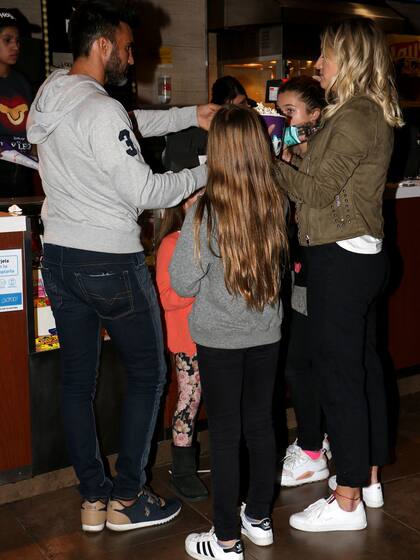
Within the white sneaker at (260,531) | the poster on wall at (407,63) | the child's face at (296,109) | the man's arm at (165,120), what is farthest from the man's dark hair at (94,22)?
the poster on wall at (407,63)

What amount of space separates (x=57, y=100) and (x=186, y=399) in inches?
47.3

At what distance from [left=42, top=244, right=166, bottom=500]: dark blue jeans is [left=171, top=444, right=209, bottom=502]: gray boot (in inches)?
10.6

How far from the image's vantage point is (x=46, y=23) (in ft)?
18.7

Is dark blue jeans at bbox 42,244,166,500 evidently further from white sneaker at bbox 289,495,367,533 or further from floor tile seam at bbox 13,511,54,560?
white sneaker at bbox 289,495,367,533

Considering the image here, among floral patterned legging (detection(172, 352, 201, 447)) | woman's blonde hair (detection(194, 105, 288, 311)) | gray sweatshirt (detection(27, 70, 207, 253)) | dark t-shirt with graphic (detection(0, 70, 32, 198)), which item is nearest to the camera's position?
woman's blonde hair (detection(194, 105, 288, 311))

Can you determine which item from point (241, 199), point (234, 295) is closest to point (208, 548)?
point (234, 295)

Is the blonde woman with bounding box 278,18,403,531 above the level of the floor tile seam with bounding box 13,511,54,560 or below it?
above

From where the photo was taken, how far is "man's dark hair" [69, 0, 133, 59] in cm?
231

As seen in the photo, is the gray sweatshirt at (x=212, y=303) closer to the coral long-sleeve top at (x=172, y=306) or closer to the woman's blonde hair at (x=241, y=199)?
the woman's blonde hair at (x=241, y=199)

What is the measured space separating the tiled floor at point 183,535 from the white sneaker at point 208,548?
5 cm

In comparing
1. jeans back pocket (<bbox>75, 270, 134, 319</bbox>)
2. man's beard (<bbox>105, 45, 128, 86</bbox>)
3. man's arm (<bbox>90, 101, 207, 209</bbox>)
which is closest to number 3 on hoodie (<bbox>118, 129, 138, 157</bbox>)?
man's arm (<bbox>90, 101, 207, 209</bbox>)

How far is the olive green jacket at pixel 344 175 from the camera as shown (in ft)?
7.39

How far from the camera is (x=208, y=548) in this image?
94.4 inches

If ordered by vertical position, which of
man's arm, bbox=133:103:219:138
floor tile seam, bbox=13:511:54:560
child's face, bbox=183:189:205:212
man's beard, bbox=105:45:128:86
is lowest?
floor tile seam, bbox=13:511:54:560
